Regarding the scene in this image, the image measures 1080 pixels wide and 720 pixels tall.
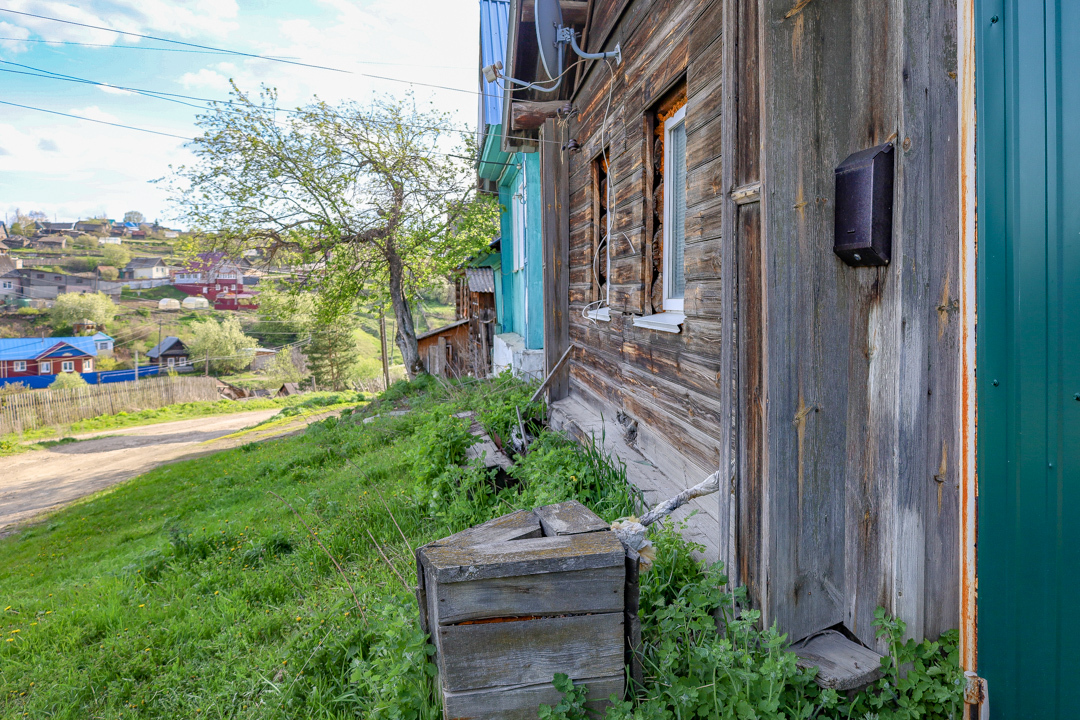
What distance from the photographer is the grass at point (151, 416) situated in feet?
57.1

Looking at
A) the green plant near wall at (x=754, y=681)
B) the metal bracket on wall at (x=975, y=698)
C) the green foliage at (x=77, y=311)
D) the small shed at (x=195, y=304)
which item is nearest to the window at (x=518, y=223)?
the green plant near wall at (x=754, y=681)

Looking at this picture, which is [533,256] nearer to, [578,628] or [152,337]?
[578,628]

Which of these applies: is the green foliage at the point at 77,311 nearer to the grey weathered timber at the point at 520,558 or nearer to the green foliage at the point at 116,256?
the green foliage at the point at 116,256

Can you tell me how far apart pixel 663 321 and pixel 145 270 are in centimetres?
10624

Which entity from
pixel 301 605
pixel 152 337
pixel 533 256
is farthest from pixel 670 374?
pixel 152 337

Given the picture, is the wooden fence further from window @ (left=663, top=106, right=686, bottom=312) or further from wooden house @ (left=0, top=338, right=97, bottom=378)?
wooden house @ (left=0, top=338, right=97, bottom=378)

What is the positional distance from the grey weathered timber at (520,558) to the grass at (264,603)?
0.32 m

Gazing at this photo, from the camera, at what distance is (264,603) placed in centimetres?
350

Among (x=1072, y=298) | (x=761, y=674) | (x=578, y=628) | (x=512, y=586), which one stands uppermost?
(x=1072, y=298)

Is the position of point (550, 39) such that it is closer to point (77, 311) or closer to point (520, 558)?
point (520, 558)

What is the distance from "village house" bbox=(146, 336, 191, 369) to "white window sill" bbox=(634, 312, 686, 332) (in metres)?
58.4

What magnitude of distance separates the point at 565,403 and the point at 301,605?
9.80 ft

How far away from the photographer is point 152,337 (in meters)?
60.2

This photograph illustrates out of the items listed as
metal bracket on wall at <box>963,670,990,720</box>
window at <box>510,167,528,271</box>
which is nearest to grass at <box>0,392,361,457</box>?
window at <box>510,167,528,271</box>
